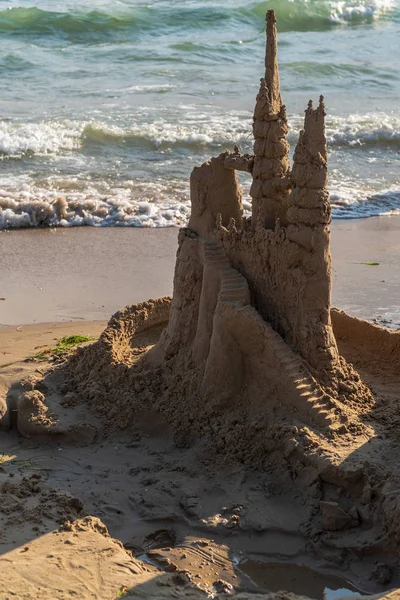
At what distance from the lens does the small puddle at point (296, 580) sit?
5.69 m

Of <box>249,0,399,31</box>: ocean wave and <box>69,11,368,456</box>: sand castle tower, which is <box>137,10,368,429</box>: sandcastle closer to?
<box>69,11,368,456</box>: sand castle tower

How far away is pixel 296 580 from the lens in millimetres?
5805

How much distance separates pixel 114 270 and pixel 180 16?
17.7 m

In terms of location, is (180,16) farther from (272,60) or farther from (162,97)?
(272,60)

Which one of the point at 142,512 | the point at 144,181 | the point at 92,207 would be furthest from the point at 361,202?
the point at 142,512

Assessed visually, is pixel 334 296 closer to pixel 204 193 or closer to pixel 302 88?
pixel 204 193

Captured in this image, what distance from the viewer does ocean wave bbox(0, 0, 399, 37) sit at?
26.5 m

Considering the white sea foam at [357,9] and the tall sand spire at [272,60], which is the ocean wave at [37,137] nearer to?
the tall sand spire at [272,60]

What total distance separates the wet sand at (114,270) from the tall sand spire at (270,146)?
3091mm

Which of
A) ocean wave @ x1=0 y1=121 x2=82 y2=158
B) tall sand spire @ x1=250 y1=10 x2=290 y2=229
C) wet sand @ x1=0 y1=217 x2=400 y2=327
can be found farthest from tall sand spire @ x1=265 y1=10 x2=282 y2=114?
ocean wave @ x1=0 y1=121 x2=82 y2=158

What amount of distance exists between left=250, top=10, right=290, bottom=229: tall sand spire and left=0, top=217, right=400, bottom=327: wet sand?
3.09 metres

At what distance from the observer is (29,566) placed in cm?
555

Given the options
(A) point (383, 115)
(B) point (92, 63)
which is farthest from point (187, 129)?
(B) point (92, 63)

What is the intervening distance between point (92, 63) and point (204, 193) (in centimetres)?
1704
